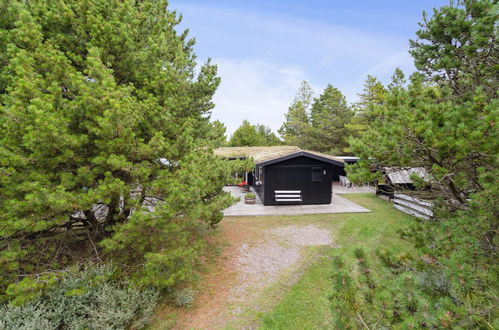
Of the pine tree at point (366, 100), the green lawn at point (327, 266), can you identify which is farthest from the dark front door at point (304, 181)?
the pine tree at point (366, 100)

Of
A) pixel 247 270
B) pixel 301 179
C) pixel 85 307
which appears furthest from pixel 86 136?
pixel 301 179

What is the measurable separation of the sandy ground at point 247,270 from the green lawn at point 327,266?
1.15 ft

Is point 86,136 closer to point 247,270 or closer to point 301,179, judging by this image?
point 247,270

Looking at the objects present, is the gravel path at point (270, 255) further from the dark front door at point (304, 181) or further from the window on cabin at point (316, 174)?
the window on cabin at point (316, 174)

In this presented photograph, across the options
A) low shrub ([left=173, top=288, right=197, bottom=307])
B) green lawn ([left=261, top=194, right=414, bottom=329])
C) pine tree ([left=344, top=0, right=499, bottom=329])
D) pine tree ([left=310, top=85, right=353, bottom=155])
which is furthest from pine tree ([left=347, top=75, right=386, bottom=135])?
low shrub ([left=173, top=288, right=197, bottom=307])

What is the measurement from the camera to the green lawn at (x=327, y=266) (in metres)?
4.05

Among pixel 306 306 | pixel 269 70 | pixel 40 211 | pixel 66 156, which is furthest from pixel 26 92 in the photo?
pixel 269 70

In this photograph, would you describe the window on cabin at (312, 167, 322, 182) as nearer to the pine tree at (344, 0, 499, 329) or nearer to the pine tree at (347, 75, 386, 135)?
the pine tree at (344, 0, 499, 329)

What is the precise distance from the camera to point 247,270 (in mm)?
5969

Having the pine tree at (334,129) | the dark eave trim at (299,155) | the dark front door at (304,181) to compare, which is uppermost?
the pine tree at (334,129)

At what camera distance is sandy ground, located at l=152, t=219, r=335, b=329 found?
4238 millimetres

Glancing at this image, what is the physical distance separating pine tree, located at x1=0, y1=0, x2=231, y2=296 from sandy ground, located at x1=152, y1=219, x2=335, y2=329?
1112 mm

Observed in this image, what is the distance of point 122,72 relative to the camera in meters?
4.96

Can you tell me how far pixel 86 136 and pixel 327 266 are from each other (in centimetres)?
663
